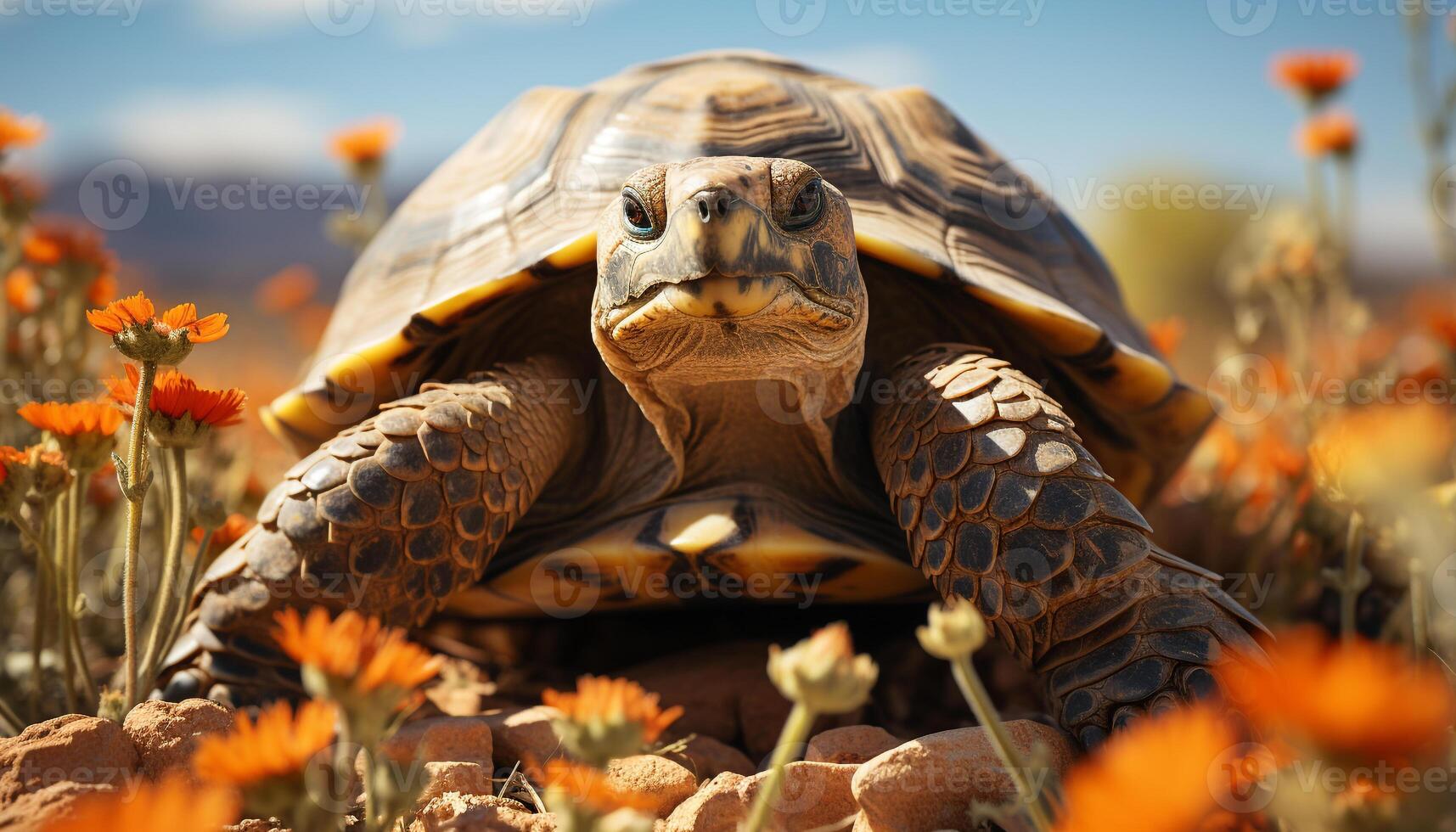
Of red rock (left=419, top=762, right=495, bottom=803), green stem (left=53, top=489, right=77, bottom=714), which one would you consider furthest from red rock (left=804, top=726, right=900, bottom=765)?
green stem (left=53, top=489, right=77, bottom=714)

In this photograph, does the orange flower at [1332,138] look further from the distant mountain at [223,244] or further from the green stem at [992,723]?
the distant mountain at [223,244]

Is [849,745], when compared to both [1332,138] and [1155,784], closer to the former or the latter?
[1155,784]

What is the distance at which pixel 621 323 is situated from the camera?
2113 mm

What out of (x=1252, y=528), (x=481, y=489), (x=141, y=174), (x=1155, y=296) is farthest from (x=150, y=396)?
(x=1155, y=296)

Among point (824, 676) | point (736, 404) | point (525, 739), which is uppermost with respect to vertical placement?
point (824, 676)

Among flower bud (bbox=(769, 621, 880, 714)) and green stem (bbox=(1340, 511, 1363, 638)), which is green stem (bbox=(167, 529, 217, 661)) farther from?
green stem (bbox=(1340, 511, 1363, 638))

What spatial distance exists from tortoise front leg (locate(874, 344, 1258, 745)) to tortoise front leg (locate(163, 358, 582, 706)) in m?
1.03

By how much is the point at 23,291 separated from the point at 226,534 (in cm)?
157

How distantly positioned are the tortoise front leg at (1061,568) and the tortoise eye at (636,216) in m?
0.78

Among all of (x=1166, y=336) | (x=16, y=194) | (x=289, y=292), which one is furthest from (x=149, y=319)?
(x=1166, y=336)

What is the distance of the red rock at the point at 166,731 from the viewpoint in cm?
171

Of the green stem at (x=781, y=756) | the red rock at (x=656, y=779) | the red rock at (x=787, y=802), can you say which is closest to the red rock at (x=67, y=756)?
the red rock at (x=656, y=779)

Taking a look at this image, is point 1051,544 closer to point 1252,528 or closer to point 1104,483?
point 1104,483

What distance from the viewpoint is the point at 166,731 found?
1734mm
